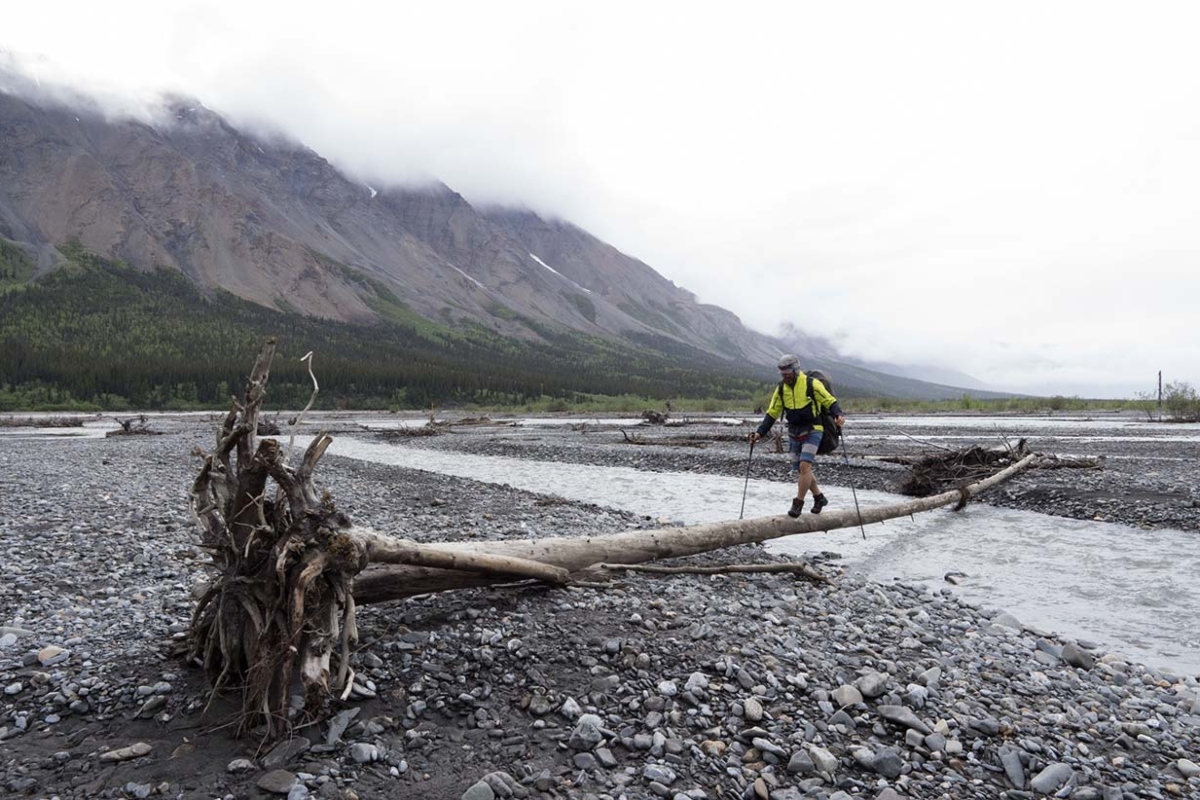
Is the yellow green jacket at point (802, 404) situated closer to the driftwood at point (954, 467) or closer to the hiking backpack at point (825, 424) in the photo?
the hiking backpack at point (825, 424)

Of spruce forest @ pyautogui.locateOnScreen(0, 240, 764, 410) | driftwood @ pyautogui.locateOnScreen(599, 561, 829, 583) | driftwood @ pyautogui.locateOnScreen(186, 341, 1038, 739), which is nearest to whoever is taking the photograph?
driftwood @ pyautogui.locateOnScreen(186, 341, 1038, 739)

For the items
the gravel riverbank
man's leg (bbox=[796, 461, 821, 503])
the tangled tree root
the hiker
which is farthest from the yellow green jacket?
the tangled tree root

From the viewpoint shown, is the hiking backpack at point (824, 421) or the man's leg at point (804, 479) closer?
the man's leg at point (804, 479)

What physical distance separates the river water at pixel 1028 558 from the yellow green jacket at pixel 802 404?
2135mm

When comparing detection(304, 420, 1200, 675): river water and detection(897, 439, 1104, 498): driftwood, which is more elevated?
detection(897, 439, 1104, 498): driftwood

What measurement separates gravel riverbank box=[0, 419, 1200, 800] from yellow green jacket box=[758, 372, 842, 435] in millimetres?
3776

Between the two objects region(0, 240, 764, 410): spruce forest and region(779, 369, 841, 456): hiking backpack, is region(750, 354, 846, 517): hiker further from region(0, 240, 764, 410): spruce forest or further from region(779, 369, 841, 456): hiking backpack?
region(0, 240, 764, 410): spruce forest

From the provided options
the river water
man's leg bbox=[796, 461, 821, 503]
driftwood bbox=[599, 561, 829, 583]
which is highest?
man's leg bbox=[796, 461, 821, 503]

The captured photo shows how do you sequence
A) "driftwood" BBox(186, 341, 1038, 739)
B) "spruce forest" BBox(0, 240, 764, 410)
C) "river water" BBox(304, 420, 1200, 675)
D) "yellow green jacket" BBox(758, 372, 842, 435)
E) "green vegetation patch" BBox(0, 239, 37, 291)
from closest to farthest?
1. "driftwood" BBox(186, 341, 1038, 739)
2. "river water" BBox(304, 420, 1200, 675)
3. "yellow green jacket" BBox(758, 372, 842, 435)
4. "spruce forest" BBox(0, 240, 764, 410)
5. "green vegetation patch" BBox(0, 239, 37, 291)

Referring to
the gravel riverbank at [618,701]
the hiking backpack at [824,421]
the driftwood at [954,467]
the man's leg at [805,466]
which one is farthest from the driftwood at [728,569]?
the driftwood at [954,467]

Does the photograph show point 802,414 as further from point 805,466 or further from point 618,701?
point 618,701

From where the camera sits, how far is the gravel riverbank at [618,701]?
14.3 feet

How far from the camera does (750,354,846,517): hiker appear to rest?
38.4ft

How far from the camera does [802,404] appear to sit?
11.9 meters
